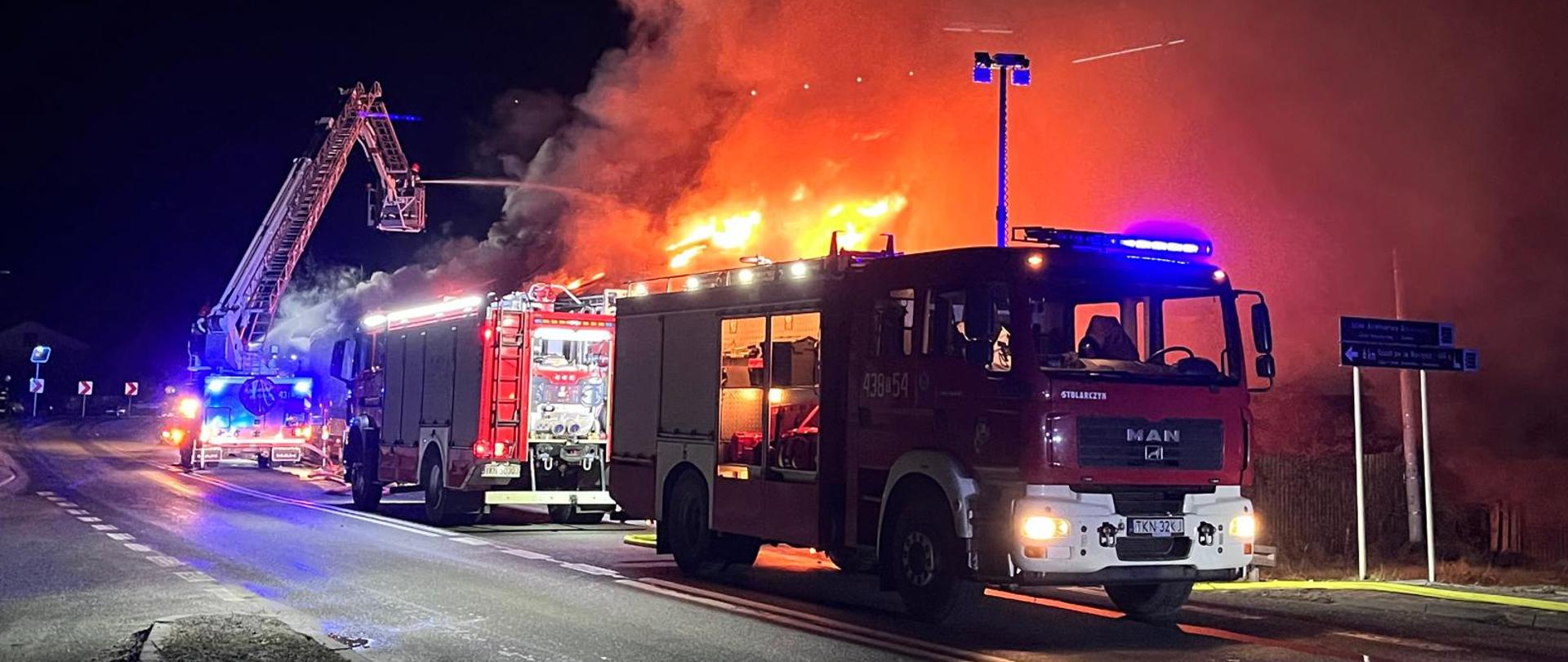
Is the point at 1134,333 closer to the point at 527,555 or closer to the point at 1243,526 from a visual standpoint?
the point at 1243,526

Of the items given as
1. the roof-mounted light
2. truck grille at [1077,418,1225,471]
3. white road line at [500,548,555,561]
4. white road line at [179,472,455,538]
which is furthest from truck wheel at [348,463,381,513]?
truck grille at [1077,418,1225,471]

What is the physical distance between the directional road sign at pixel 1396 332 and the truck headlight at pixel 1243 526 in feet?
11.6

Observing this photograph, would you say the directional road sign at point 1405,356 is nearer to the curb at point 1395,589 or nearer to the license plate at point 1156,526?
the curb at point 1395,589

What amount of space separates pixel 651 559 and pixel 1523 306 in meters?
17.6

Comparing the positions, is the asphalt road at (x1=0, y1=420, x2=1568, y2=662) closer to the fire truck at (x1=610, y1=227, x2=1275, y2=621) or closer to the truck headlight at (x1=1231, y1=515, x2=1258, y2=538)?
the fire truck at (x1=610, y1=227, x2=1275, y2=621)

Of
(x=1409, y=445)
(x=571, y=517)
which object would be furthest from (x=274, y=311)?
(x=1409, y=445)

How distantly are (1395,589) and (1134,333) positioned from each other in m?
4.27

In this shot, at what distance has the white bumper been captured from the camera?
30.5ft

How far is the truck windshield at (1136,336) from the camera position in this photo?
980 centimetres

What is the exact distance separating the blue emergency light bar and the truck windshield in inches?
12.7

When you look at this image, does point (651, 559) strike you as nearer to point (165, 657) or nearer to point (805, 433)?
point (805, 433)

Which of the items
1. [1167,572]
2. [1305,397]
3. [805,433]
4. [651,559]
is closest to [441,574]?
[651,559]

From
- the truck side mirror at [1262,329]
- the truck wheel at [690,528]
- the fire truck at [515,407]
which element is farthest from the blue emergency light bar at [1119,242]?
the fire truck at [515,407]

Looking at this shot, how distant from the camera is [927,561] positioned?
10055 mm
